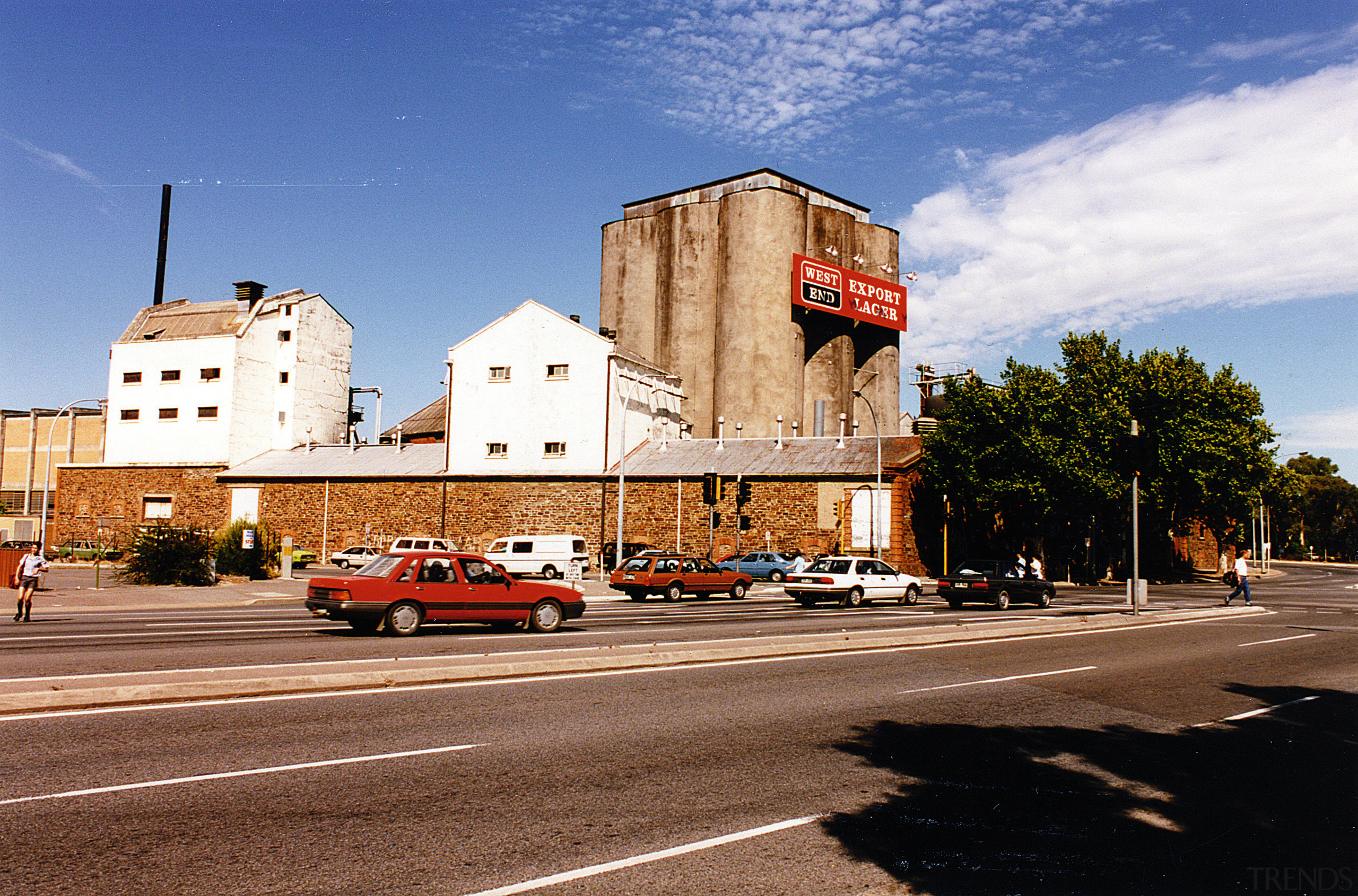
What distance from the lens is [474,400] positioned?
54.0 meters

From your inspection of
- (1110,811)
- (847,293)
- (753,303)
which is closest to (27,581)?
(1110,811)

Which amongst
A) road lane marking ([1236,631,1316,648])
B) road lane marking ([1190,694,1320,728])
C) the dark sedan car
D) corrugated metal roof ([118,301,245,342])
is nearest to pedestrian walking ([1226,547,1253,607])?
the dark sedan car

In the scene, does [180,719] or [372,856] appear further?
[180,719]

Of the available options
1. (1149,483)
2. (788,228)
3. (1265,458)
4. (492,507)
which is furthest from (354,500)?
(1265,458)

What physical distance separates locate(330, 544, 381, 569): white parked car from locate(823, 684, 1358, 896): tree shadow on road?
41790mm

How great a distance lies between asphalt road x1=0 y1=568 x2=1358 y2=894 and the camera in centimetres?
510

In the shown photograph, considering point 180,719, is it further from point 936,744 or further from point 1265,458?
point 1265,458

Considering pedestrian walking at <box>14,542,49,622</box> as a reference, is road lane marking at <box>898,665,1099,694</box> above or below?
below

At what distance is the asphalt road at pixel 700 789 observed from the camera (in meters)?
5.10

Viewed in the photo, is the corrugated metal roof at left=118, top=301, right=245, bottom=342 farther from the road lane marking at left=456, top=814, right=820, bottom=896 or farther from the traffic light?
the road lane marking at left=456, top=814, right=820, bottom=896

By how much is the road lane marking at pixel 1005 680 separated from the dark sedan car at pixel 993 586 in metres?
15.5

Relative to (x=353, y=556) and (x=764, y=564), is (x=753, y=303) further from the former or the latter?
(x=353, y=556)

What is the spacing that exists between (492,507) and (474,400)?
6717mm

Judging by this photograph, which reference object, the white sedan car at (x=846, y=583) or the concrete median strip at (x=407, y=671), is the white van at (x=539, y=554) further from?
the concrete median strip at (x=407, y=671)
